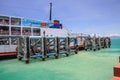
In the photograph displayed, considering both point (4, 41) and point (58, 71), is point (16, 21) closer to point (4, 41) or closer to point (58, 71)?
point (4, 41)

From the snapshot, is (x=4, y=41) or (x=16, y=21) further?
(x=16, y=21)

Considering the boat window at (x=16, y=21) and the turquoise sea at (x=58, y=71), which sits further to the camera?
the boat window at (x=16, y=21)

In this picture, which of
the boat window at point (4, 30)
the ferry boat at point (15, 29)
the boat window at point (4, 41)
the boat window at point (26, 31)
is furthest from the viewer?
the boat window at point (26, 31)

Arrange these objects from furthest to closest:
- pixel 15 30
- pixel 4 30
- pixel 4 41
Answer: pixel 15 30 → pixel 4 30 → pixel 4 41

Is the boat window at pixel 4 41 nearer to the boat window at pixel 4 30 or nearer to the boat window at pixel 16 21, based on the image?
the boat window at pixel 4 30

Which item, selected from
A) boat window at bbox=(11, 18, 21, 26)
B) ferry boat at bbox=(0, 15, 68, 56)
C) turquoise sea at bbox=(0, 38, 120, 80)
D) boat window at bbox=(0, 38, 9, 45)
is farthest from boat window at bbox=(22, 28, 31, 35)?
turquoise sea at bbox=(0, 38, 120, 80)

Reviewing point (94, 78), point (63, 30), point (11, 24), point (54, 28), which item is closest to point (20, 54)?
point (11, 24)

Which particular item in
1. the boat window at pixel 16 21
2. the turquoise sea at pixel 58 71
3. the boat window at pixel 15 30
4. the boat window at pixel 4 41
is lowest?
the turquoise sea at pixel 58 71

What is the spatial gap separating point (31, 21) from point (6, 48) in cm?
768

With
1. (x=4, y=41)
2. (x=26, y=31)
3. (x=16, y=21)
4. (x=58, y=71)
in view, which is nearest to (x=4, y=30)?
(x=4, y=41)

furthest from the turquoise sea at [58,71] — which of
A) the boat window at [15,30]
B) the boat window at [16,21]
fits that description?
the boat window at [16,21]

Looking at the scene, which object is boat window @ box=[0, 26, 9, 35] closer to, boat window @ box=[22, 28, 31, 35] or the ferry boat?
the ferry boat

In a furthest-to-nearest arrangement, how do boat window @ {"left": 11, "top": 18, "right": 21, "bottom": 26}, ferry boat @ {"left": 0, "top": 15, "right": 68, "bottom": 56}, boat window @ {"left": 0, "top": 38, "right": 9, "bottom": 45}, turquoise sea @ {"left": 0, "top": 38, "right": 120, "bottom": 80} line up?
1. boat window @ {"left": 11, "top": 18, "right": 21, "bottom": 26}
2. boat window @ {"left": 0, "top": 38, "right": 9, "bottom": 45}
3. ferry boat @ {"left": 0, "top": 15, "right": 68, "bottom": 56}
4. turquoise sea @ {"left": 0, "top": 38, "right": 120, "bottom": 80}

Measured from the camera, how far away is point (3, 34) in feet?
65.5
